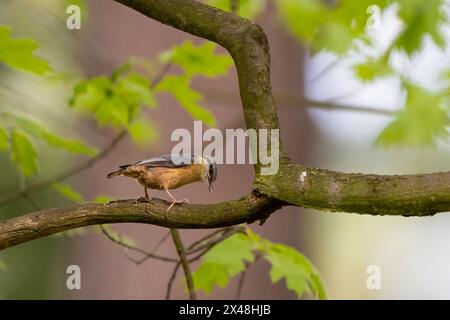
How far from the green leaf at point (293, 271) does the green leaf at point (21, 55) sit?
2.57 ft

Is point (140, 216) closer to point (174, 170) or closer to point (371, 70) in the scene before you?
point (174, 170)

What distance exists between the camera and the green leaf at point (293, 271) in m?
1.98

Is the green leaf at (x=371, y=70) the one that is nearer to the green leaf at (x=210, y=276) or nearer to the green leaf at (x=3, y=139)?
the green leaf at (x=210, y=276)

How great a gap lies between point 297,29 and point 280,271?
3.78 feet

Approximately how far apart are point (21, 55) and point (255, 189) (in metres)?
0.86

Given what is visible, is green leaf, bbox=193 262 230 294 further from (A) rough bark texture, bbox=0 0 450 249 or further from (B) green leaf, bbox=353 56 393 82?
(B) green leaf, bbox=353 56 393 82

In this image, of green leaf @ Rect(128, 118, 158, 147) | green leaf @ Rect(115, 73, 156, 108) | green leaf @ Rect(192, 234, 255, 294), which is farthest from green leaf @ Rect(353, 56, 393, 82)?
green leaf @ Rect(192, 234, 255, 294)

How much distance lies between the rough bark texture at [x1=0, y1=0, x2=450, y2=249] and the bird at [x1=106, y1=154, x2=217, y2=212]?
0.12 meters

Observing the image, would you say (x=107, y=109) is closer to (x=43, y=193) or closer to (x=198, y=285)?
(x=198, y=285)

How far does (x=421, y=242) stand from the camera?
6855 mm

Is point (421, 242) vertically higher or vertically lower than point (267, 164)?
higher

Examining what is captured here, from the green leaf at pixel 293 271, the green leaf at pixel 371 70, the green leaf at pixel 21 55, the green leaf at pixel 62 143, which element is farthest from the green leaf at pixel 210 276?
the green leaf at pixel 371 70

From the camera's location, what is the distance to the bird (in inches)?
56.8
